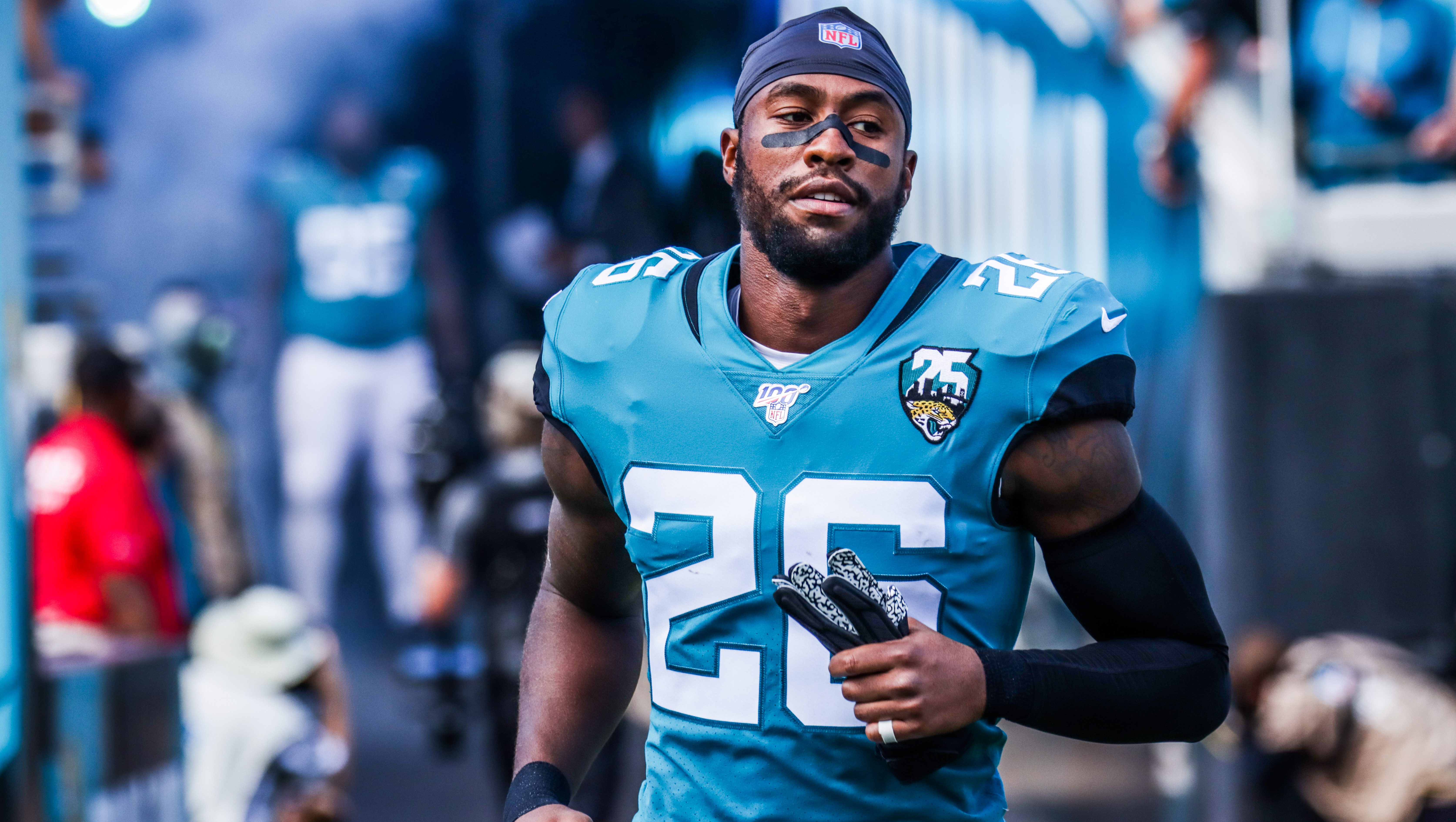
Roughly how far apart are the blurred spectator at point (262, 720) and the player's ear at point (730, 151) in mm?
3838

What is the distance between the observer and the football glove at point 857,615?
1812mm

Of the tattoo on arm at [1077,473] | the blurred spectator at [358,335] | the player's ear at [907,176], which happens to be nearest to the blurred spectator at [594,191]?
the blurred spectator at [358,335]

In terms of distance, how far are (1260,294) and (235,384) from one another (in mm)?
4819

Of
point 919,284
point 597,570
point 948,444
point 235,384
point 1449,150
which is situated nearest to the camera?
point 948,444

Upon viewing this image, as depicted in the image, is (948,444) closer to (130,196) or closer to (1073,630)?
(1073,630)

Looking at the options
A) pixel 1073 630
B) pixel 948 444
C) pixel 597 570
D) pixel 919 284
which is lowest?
pixel 1073 630

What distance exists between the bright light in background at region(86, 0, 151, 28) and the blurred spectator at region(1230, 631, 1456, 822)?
604 cm

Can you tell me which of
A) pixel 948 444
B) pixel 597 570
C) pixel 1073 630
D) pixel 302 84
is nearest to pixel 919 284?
pixel 948 444

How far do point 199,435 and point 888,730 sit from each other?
6.19 meters

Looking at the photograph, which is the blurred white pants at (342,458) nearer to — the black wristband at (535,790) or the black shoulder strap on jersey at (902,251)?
the black wristband at (535,790)

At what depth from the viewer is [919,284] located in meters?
2.15

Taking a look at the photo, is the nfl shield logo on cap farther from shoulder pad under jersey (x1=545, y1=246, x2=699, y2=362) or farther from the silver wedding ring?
the silver wedding ring

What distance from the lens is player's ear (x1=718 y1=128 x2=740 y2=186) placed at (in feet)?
7.53

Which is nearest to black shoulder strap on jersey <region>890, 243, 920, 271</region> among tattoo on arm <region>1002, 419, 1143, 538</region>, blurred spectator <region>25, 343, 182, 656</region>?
tattoo on arm <region>1002, 419, 1143, 538</region>
